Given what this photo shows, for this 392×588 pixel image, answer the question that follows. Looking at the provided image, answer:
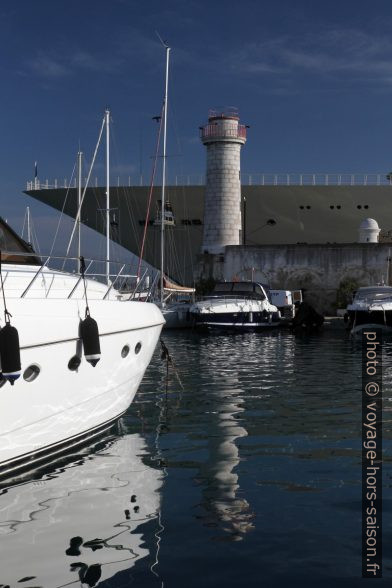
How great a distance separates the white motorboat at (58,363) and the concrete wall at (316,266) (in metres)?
31.1

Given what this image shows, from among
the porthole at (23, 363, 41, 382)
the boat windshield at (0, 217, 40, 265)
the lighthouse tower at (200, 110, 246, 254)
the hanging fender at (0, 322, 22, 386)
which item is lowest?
the porthole at (23, 363, 41, 382)

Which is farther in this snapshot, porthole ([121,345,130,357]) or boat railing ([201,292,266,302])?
boat railing ([201,292,266,302])

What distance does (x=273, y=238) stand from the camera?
152ft

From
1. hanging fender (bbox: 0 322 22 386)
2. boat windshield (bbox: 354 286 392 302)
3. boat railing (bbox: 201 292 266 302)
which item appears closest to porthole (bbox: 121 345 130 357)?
hanging fender (bbox: 0 322 22 386)

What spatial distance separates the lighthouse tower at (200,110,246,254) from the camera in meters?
41.6

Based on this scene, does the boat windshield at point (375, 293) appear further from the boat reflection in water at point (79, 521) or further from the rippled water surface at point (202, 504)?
the boat reflection in water at point (79, 521)

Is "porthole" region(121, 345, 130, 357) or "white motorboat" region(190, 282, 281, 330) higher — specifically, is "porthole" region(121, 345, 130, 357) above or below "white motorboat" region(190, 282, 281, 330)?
above

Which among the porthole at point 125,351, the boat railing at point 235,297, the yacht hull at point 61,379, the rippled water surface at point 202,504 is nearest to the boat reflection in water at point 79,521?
the rippled water surface at point 202,504

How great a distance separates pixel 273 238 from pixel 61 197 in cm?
1494

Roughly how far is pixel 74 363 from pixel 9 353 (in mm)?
1238

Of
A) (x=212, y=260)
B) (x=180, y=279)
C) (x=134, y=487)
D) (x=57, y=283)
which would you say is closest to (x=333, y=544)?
(x=134, y=487)

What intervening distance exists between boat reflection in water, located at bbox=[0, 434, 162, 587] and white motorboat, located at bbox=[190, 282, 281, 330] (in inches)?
789

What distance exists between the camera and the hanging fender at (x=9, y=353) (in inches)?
205

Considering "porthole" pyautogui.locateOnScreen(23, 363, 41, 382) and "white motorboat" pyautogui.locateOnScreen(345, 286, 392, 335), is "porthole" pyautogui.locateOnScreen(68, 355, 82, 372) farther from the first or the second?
"white motorboat" pyautogui.locateOnScreen(345, 286, 392, 335)
